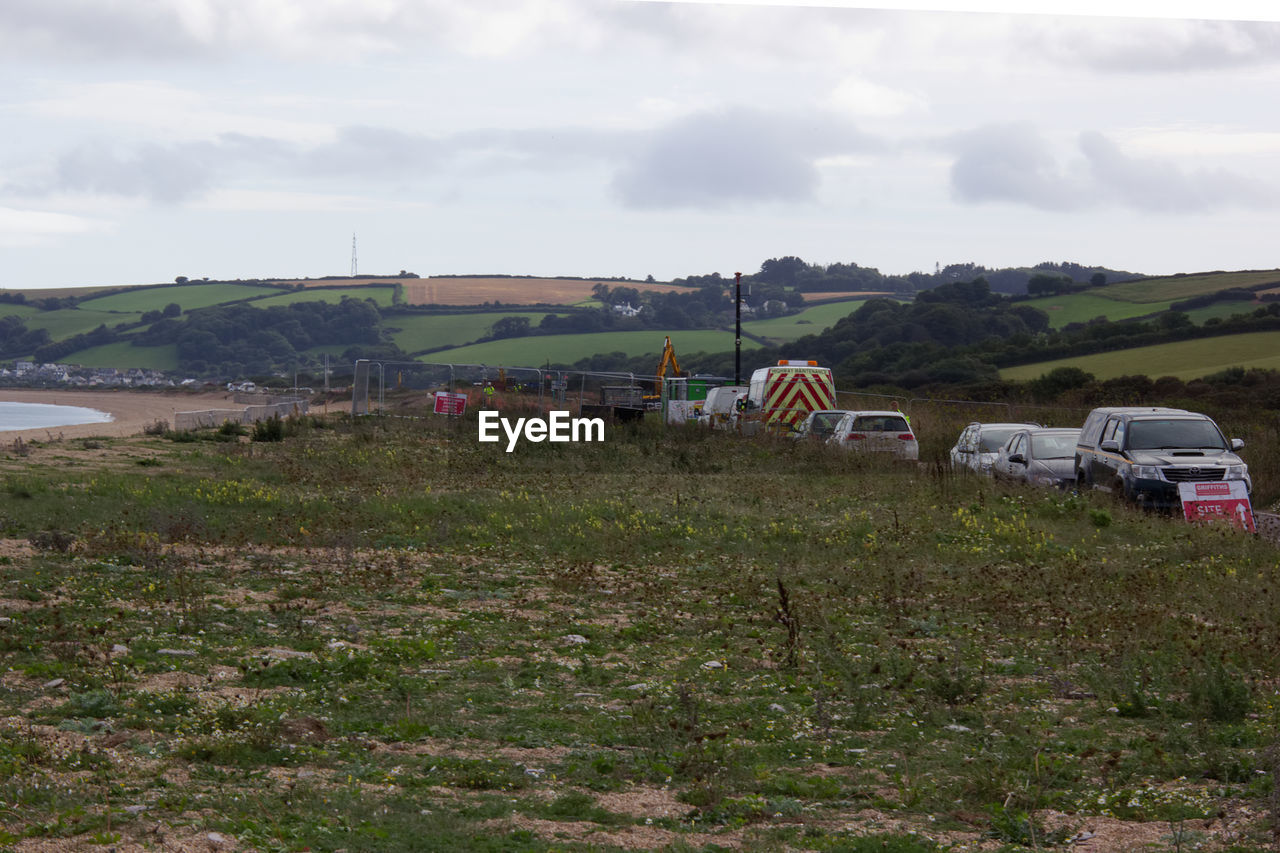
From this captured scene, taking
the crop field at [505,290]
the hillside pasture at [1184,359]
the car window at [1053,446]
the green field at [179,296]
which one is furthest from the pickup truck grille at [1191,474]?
the green field at [179,296]

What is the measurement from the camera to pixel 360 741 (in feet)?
23.5

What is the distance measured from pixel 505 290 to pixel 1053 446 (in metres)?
118

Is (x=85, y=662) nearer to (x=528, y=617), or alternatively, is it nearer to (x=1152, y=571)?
(x=528, y=617)

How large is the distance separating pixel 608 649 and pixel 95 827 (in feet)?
17.5

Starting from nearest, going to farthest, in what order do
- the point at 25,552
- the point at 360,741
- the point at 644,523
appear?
the point at 360,741
the point at 25,552
the point at 644,523

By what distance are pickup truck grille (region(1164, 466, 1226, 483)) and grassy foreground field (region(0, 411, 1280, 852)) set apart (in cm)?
133

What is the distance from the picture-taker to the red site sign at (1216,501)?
55.7 ft

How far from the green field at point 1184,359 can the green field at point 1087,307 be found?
1730cm

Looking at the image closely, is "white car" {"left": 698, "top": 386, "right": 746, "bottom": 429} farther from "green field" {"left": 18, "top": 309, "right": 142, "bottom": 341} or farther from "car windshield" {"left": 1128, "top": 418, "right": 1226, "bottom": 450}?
"green field" {"left": 18, "top": 309, "right": 142, "bottom": 341}

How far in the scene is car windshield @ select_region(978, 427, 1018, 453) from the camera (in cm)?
2602

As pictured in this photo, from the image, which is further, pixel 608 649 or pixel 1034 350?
pixel 1034 350

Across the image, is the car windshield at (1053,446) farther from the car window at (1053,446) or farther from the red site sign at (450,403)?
the red site sign at (450,403)

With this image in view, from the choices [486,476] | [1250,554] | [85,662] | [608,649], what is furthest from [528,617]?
[486,476]

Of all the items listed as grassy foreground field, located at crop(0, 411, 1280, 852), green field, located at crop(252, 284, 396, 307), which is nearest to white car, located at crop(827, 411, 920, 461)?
grassy foreground field, located at crop(0, 411, 1280, 852)
